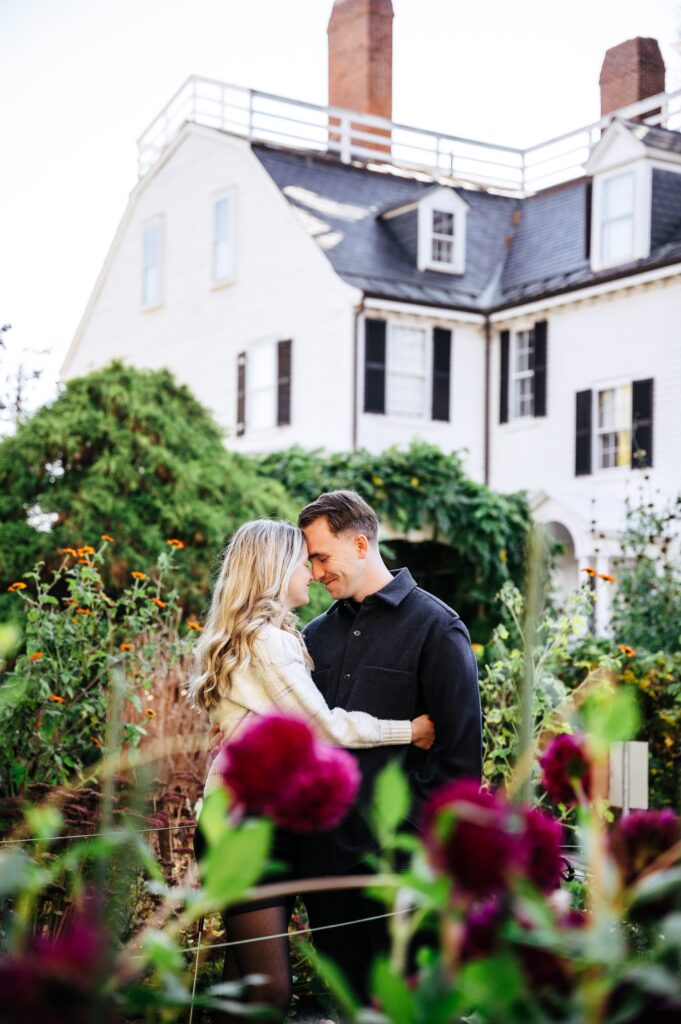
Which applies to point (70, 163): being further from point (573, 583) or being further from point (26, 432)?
point (573, 583)

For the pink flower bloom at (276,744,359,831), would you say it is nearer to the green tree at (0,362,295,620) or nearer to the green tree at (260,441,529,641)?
the green tree at (0,362,295,620)

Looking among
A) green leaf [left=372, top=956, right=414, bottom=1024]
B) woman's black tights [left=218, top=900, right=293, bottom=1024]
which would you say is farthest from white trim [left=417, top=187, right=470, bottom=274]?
green leaf [left=372, top=956, right=414, bottom=1024]

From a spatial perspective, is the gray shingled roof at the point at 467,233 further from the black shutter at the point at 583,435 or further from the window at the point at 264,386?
the window at the point at 264,386

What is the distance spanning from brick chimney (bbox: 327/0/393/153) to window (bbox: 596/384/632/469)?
25.1 ft

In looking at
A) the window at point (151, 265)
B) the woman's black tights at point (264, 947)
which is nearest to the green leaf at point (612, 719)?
the woman's black tights at point (264, 947)

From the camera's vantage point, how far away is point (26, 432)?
7.94 m

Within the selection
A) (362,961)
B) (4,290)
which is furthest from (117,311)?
(362,961)

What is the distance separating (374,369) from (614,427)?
354 cm

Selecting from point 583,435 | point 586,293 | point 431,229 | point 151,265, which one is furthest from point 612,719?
point 151,265

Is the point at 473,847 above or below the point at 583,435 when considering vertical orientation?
below

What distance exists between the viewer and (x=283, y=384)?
1886cm

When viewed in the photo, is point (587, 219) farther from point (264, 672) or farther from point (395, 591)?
point (264, 672)

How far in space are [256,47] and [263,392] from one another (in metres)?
6.12

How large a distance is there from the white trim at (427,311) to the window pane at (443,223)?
164 cm
